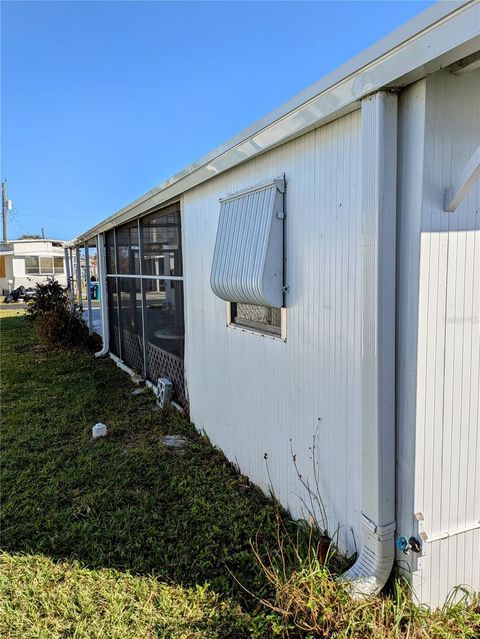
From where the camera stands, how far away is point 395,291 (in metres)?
1.80

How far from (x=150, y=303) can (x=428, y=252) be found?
14.5ft

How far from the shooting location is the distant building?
85.9ft

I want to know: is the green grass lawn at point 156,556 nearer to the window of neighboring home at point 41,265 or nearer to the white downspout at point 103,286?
the white downspout at point 103,286

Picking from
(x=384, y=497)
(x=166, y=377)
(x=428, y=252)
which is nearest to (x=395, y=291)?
(x=428, y=252)

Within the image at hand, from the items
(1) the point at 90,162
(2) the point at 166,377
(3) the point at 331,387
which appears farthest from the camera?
(1) the point at 90,162

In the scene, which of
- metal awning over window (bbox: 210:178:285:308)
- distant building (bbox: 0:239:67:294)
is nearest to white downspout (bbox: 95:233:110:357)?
metal awning over window (bbox: 210:178:285:308)

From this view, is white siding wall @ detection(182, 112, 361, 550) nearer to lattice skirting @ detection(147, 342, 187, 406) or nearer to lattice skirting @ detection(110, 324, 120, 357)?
lattice skirting @ detection(147, 342, 187, 406)

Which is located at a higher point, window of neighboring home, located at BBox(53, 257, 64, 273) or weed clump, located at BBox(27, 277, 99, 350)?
window of neighboring home, located at BBox(53, 257, 64, 273)

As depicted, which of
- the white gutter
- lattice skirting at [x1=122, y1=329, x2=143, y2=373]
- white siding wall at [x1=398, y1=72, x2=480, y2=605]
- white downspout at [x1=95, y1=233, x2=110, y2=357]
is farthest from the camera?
white downspout at [x1=95, y1=233, x2=110, y2=357]

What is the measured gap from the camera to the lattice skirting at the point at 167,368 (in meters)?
4.85

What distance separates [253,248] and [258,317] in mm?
575

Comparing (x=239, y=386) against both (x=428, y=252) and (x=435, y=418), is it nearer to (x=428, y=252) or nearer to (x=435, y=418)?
(x=435, y=418)

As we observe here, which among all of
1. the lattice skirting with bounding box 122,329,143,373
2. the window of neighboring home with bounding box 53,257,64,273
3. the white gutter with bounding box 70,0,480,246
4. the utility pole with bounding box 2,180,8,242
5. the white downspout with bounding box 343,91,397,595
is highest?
the utility pole with bounding box 2,180,8,242

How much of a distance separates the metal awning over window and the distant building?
25.5 meters
